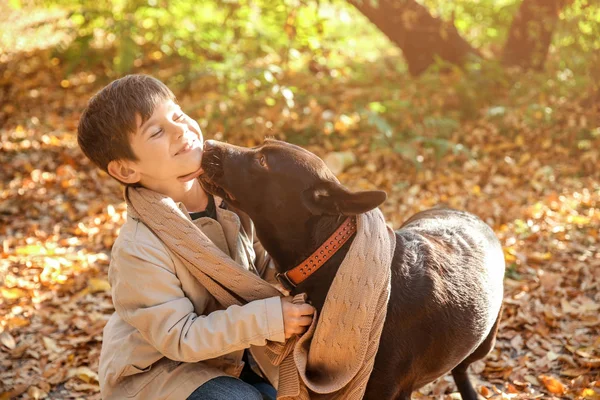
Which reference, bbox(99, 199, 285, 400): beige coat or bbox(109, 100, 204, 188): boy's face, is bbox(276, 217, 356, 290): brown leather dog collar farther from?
bbox(109, 100, 204, 188): boy's face

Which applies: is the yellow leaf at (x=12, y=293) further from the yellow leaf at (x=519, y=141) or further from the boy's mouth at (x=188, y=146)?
the yellow leaf at (x=519, y=141)

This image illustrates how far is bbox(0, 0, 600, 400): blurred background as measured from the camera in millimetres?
4824

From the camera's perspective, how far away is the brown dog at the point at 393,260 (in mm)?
3035

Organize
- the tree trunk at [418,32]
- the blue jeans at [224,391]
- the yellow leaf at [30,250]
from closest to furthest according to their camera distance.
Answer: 1. the blue jeans at [224,391]
2. the yellow leaf at [30,250]
3. the tree trunk at [418,32]

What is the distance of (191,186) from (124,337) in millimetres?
860

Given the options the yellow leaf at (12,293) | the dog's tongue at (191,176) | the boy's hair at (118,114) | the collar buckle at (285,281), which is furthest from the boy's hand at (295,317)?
the yellow leaf at (12,293)

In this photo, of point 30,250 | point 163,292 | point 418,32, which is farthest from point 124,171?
point 418,32

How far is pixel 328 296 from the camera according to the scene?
289cm

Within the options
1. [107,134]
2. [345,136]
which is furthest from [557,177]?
[107,134]

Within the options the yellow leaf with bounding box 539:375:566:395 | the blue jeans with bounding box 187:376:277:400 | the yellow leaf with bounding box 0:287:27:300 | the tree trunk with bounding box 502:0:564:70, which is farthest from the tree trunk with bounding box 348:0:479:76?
the blue jeans with bounding box 187:376:277:400

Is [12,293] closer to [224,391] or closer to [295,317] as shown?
[224,391]

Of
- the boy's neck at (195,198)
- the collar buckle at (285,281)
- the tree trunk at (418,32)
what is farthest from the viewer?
the tree trunk at (418,32)

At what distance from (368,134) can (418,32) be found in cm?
210

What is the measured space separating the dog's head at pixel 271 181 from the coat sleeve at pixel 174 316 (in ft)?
1.52
